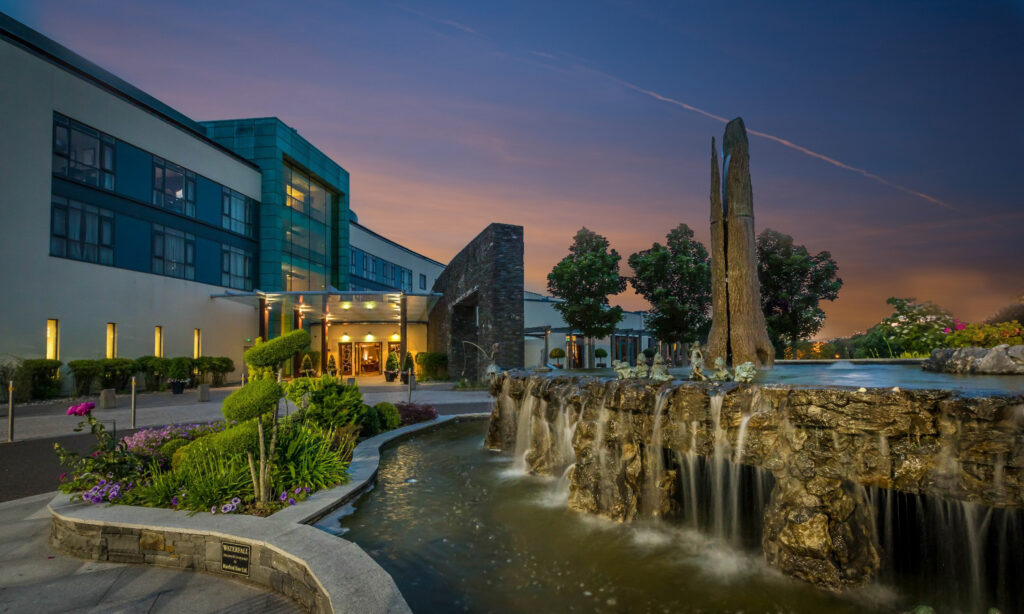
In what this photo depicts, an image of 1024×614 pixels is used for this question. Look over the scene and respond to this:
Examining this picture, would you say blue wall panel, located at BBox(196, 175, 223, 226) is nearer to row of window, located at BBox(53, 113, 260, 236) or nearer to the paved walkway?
row of window, located at BBox(53, 113, 260, 236)

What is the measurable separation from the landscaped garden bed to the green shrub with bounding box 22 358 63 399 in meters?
16.4

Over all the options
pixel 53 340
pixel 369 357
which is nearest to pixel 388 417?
pixel 53 340

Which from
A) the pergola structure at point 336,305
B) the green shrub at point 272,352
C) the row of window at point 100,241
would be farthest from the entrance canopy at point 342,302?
the green shrub at point 272,352

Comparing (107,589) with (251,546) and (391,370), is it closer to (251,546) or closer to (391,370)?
(251,546)

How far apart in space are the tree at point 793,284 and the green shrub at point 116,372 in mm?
26870

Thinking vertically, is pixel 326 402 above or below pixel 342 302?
below

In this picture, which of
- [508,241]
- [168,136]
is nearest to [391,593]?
[508,241]

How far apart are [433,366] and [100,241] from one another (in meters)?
16.1

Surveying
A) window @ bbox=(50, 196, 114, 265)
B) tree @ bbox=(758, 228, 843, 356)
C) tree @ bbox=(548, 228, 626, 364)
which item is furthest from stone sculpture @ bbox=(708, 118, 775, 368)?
window @ bbox=(50, 196, 114, 265)

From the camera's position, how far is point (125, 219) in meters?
22.1

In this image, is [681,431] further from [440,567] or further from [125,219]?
[125,219]

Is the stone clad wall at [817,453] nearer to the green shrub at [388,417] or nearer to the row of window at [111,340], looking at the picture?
the green shrub at [388,417]

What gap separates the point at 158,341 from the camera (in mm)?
23531

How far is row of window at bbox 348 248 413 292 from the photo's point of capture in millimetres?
39812
